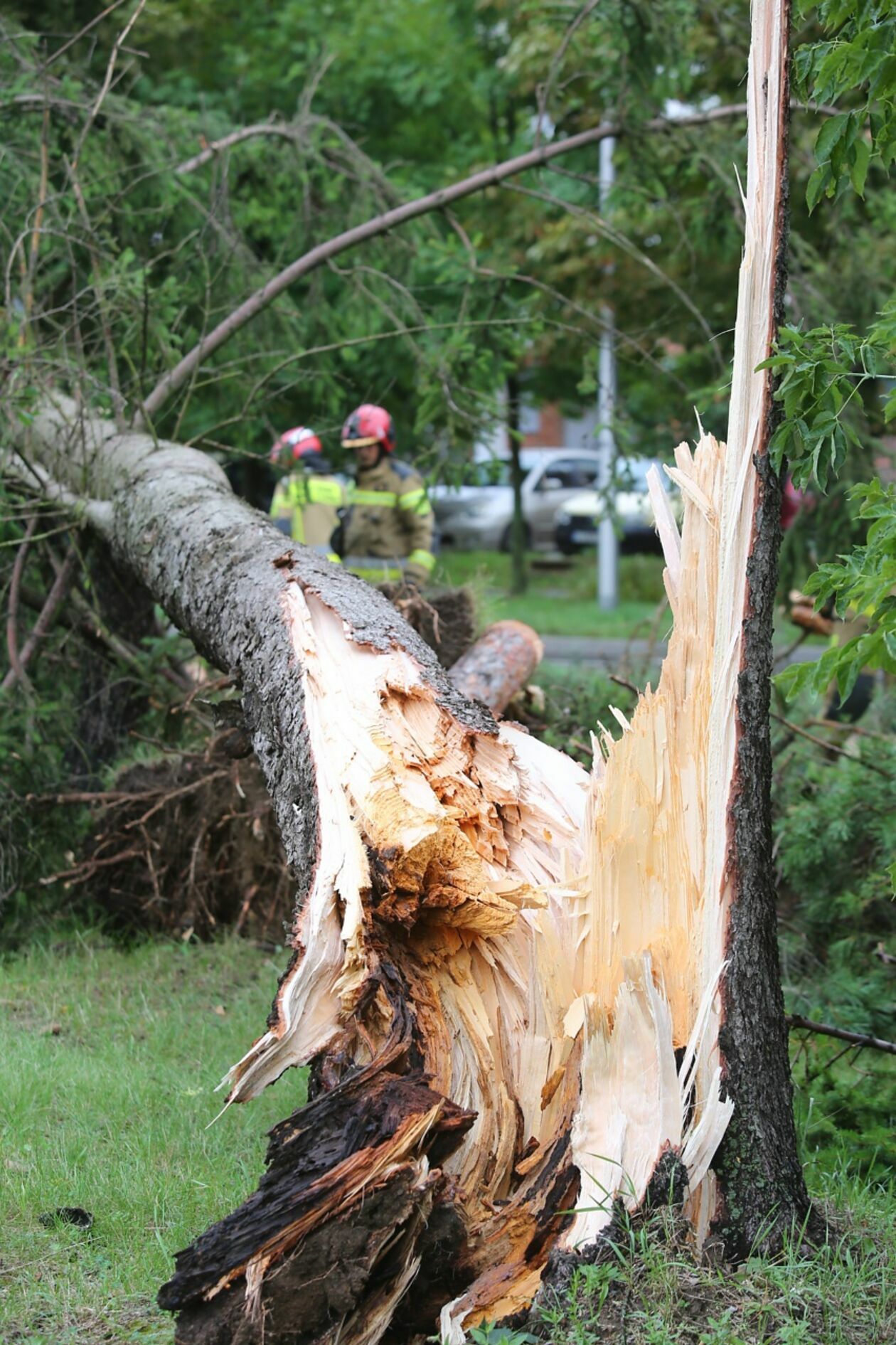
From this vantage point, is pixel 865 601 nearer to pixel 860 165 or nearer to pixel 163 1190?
pixel 860 165

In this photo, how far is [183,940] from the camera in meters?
5.70

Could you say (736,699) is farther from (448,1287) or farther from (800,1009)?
(800,1009)

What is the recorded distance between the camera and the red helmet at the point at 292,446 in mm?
6890

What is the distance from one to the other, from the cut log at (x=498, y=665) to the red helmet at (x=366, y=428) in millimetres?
2099

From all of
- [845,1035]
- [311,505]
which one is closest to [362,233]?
[311,505]

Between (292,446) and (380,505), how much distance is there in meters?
0.98

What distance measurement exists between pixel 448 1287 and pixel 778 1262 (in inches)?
25.5

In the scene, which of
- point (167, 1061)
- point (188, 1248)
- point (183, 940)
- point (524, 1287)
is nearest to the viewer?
point (188, 1248)

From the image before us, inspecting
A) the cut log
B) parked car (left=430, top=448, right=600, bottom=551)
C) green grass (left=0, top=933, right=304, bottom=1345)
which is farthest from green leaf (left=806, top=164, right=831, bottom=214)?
parked car (left=430, top=448, right=600, bottom=551)

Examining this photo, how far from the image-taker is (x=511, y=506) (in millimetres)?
26391

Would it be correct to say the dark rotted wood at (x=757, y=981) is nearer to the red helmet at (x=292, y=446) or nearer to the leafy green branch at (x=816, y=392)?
the leafy green branch at (x=816, y=392)

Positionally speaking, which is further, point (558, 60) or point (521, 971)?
point (558, 60)

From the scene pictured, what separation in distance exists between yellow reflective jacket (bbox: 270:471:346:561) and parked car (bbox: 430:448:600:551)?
1621 centimetres

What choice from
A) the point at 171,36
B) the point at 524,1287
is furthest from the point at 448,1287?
the point at 171,36
